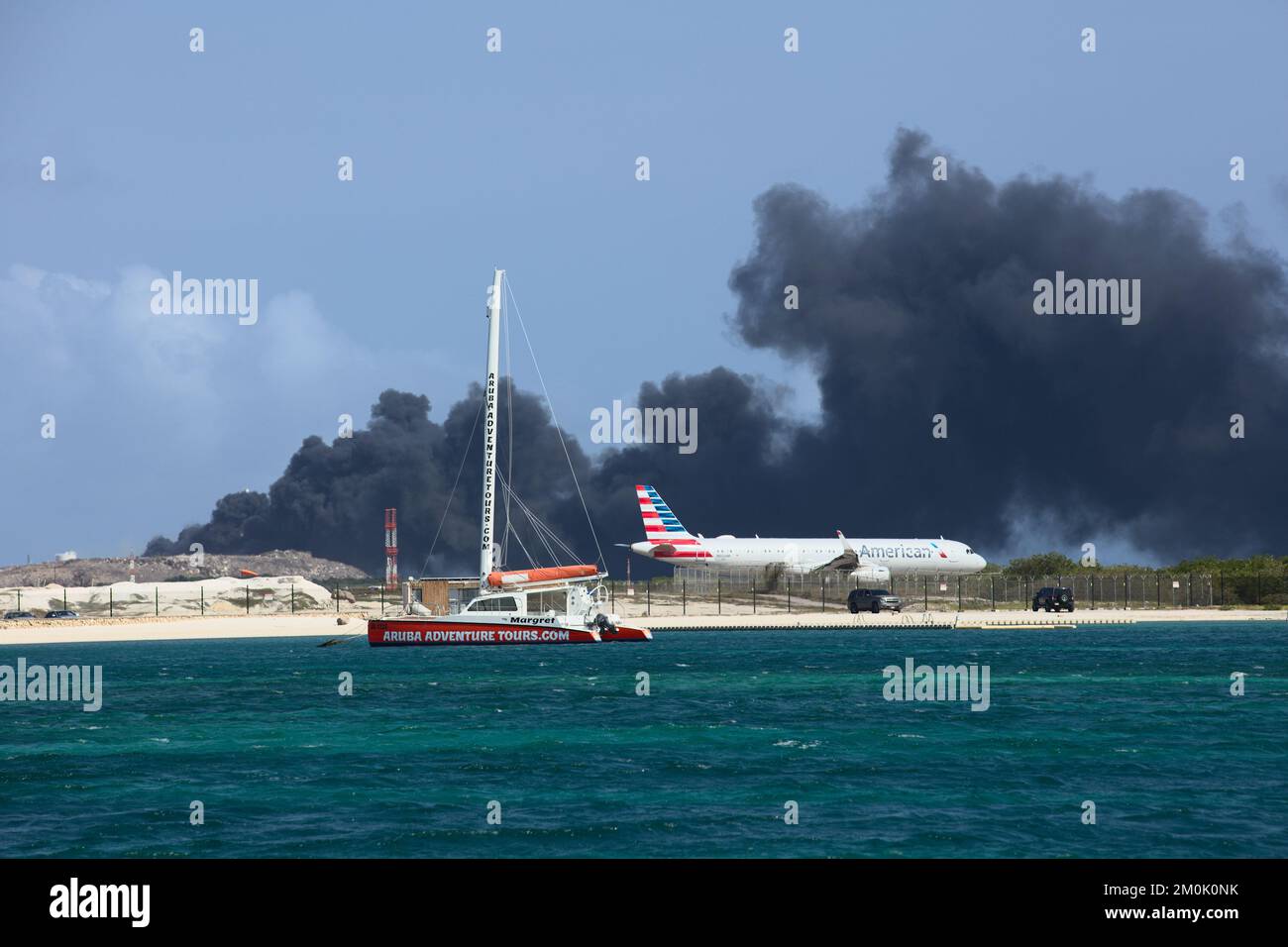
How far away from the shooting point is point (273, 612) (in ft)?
466

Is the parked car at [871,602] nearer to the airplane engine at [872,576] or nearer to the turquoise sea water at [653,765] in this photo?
the airplane engine at [872,576]

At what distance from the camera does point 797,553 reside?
156 m

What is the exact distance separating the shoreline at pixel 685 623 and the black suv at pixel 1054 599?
4.58 feet

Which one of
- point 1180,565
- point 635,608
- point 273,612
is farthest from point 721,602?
point 1180,565

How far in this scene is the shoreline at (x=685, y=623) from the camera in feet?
376

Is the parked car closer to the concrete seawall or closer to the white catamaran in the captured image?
the concrete seawall

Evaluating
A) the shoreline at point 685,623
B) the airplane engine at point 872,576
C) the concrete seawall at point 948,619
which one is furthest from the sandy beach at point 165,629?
the airplane engine at point 872,576

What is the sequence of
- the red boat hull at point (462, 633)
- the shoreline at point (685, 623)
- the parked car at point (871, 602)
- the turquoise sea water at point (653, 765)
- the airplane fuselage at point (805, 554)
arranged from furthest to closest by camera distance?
the airplane fuselage at point (805, 554)
the parked car at point (871, 602)
the shoreline at point (685, 623)
the red boat hull at point (462, 633)
the turquoise sea water at point (653, 765)

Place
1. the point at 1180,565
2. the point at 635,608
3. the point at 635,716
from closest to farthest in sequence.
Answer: the point at 635,716 < the point at 635,608 < the point at 1180,565

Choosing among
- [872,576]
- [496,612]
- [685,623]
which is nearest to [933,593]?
[872,576]

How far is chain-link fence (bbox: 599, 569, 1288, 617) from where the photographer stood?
469 ft

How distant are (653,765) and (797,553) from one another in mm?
118003
